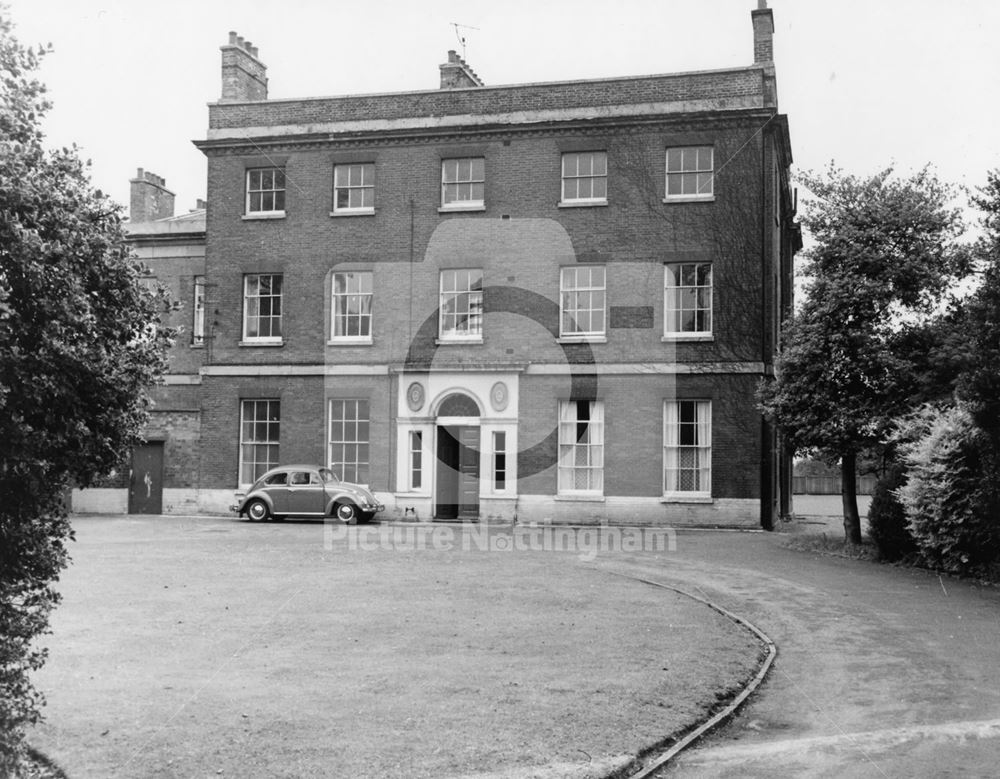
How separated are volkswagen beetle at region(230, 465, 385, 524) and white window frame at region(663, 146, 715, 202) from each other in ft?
38.0

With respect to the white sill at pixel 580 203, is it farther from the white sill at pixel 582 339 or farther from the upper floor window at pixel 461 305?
the white sill at pixel 582 339

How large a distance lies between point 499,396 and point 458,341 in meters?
2.00

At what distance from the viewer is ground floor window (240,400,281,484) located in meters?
29.4

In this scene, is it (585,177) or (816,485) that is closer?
(585,177)

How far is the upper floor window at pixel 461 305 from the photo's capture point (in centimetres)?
2789

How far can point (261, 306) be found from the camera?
29.7m

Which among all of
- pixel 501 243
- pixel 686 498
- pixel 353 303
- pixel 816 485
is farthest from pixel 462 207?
pixel 816 485

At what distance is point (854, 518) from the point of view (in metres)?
21.2

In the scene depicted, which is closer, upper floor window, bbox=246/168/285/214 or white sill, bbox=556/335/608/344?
white sill, bbox=556/335/608/344

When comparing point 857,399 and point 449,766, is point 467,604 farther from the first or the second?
point 857,399

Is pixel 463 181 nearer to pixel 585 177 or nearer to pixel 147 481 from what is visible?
pixel 585 177

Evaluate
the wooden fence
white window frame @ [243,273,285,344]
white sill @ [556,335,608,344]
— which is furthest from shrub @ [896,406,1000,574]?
the wooden fence

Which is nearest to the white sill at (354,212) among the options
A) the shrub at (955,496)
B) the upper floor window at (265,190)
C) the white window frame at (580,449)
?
the upper floor window at (265,190)

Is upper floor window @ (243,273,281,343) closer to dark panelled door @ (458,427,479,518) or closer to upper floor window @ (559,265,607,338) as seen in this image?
dark panelled door @ (458,427,479,518)
